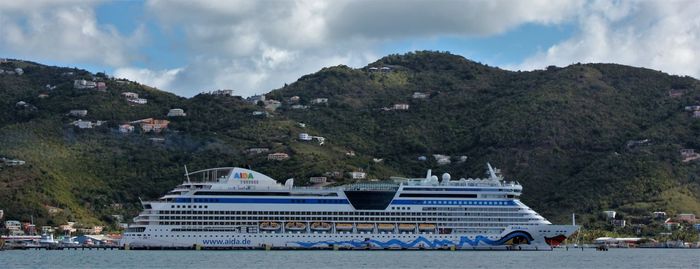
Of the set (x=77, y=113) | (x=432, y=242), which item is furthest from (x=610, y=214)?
(x=77, y=113)

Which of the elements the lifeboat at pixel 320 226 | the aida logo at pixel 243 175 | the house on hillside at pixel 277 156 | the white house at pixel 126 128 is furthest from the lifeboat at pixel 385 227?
the white house at pixel 126 128

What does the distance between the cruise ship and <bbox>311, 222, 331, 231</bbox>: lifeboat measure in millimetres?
78

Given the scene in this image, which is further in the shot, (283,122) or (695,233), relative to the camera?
(283,122)

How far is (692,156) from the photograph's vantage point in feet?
480

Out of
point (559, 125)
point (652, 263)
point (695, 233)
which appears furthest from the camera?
point (559, 125)

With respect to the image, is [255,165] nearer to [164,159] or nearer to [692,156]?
[164,159]

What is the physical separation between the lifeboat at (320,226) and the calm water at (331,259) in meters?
5.23

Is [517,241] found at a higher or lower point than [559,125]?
lower

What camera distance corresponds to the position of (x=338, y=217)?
347ft

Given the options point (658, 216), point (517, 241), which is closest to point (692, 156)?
point (658, 216)

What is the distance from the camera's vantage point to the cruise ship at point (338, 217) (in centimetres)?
10312

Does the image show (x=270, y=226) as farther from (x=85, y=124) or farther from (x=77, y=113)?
(x=77, y=113)

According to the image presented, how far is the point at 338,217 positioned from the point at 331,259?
57.9ft

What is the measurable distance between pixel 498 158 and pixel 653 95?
3048 cm
